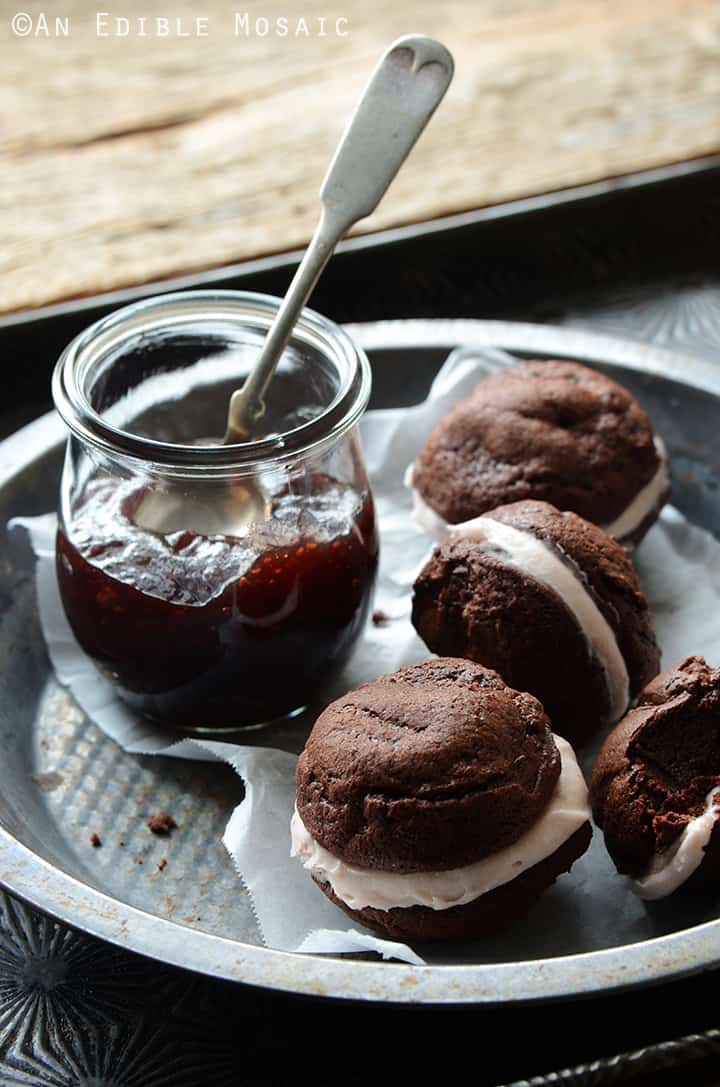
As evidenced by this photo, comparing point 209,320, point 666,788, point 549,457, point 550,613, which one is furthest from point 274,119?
point 666,788

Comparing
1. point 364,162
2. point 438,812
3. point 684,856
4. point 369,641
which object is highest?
point 364,162

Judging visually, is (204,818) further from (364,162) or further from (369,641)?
(364,162)

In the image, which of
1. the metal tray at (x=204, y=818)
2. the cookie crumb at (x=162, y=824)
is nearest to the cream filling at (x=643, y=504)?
the metal tray at (x=204, y=818)

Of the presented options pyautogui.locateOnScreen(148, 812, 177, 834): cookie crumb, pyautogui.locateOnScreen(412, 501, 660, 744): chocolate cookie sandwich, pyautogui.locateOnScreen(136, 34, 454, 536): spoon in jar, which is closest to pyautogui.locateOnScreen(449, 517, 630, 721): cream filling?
pyautogui.locateOnScreen(412, 501, 660, 744): chocolate cookie sandwich

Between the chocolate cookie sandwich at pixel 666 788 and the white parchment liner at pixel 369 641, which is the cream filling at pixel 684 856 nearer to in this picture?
the chocolate cookie sandwich at pixel 666 788

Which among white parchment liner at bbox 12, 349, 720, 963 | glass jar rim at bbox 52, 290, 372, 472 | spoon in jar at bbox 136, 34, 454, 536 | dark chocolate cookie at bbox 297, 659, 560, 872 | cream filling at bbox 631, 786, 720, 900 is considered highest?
spoon in jar at bbox 136, 34, 454, 536

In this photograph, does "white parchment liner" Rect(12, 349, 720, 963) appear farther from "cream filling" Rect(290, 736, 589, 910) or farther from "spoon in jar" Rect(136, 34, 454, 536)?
"spoon in jar" Rect(136, 34, 454, 536)
